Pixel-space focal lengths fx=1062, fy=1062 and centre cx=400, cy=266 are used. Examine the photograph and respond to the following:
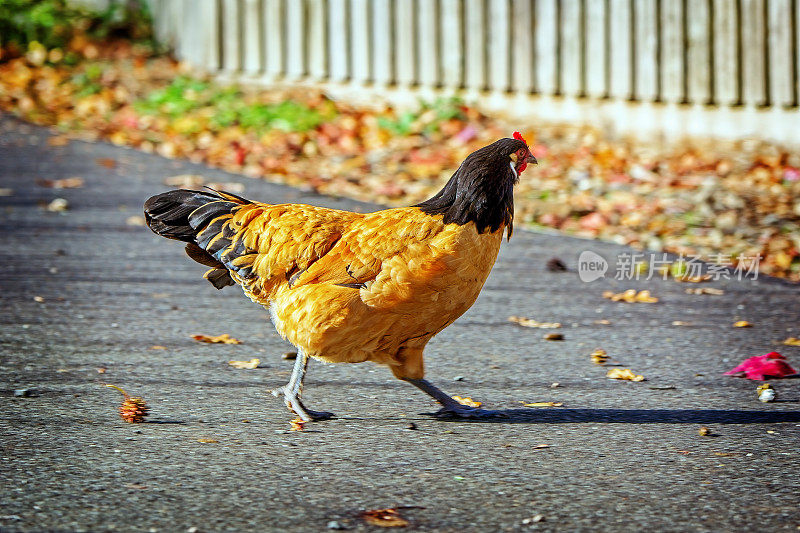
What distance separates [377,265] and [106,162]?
6.00 meters

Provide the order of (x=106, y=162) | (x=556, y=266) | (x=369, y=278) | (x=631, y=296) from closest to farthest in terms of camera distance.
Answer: (x=369, y=278)
(x=631, y=296)
(x=556, y=266)
(x=106, y=162)

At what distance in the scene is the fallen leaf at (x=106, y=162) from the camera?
924 cm

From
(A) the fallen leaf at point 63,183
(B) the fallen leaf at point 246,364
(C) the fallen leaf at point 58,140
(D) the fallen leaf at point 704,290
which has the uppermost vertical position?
(C) the fallen leaf at point 58,140

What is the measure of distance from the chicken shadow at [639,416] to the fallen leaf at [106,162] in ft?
19.4

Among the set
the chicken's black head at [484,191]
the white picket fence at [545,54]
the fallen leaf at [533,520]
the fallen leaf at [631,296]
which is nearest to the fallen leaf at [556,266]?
the fallen leaf at [631,296]

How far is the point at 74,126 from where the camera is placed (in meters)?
10.5

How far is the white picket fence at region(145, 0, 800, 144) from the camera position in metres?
9.09

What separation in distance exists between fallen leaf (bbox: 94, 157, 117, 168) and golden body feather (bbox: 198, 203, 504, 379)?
17.7 ft

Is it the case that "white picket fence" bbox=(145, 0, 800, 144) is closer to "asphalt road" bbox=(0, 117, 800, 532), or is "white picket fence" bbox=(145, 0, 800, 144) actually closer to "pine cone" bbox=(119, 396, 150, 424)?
"asphalt road" bbox=(0, 117, 800, 532)

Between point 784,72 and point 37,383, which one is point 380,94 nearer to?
point 784,72

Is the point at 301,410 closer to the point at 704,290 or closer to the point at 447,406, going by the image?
the point at 447,406

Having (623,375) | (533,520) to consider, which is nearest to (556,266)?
(623,375)

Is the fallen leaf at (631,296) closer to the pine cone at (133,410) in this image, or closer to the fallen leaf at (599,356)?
the fallen leaf at (599,356)

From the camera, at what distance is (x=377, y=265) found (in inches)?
155
